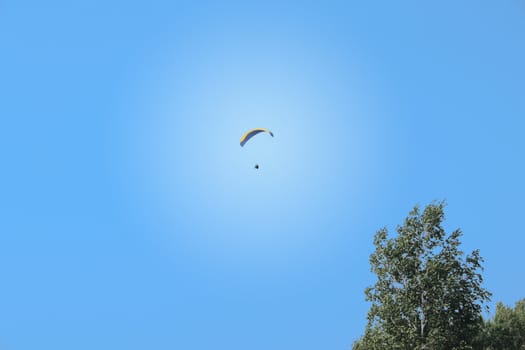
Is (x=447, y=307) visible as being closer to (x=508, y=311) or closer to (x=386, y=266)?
(x=386, y=266)

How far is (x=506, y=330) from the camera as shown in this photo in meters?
56.9

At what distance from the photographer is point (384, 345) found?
1639 inches

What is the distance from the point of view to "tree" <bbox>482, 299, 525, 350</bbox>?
50862 millimetres

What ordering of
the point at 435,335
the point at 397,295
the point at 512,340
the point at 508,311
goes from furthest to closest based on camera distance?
1. the point at 508,311
2. the point at 512,340
3. the point at 397,295
4. the point at 435,335

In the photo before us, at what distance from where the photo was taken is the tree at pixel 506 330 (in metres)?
50.9

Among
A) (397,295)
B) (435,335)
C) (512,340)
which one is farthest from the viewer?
(512,340)

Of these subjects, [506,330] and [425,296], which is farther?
[506,330]

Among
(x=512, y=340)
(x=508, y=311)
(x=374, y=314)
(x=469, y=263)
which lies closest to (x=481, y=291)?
(x=469, y=263)

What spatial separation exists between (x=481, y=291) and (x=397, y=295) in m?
6.39

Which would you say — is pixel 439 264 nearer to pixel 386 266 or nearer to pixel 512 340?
pixel 386 266

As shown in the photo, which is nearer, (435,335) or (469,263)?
(435,335)

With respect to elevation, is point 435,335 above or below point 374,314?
below

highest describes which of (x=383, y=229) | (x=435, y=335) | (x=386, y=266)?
(x=383, y=229)

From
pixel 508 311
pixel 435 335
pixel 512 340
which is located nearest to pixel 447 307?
pixel 435 335
